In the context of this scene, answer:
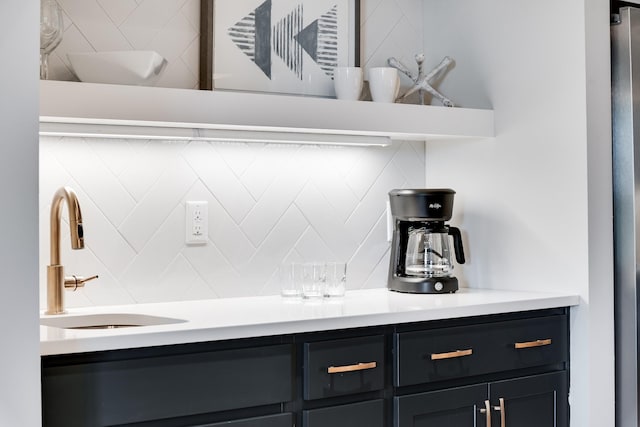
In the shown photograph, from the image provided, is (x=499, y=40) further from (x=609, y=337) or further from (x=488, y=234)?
(x=609, y=337)

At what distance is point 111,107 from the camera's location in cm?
209

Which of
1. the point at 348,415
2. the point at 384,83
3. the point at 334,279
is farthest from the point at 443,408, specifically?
the point at 384,83

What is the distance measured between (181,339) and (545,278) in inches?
51.0

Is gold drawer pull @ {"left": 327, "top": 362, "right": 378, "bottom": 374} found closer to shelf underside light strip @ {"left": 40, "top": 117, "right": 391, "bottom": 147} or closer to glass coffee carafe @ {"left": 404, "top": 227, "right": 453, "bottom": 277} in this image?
glass coffee carafe @ {"left": 404, "top": 227, "right": 453, "bottom": 277}

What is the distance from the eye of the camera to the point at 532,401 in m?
2.43

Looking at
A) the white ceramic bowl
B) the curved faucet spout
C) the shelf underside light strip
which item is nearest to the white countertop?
the curved faucet spout

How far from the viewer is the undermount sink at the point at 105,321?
2.12 meters

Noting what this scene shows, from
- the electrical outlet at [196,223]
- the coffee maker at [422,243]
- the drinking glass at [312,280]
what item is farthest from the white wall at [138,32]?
the coffee maker at [422,243]

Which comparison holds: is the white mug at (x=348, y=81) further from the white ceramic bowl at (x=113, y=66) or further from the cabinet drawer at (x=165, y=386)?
the cabinet drawer at (x=165, y=386)

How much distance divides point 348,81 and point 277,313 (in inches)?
34.8

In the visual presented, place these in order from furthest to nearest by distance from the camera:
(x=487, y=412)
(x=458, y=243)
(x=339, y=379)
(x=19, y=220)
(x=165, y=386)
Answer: (x=458, y=243), (x=487, y=412), (x=339, y=379), (x=165, y=386), (x=19, y=220)

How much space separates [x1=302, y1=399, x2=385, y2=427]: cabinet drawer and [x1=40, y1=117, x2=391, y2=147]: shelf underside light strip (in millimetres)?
843

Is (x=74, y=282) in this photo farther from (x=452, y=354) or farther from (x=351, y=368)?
(x=452, y=354)

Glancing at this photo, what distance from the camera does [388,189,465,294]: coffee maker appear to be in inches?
103
